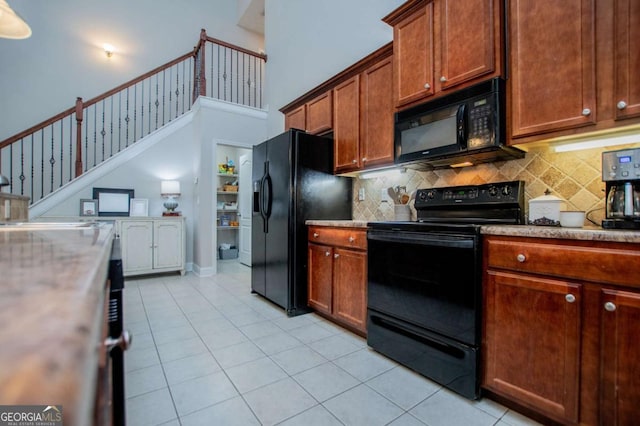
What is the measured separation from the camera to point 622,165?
132 cm

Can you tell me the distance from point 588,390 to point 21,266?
1866mm

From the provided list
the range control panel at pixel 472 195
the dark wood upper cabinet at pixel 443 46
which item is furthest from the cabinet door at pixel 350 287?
the dark wood upper cabinet at pixel 443 46

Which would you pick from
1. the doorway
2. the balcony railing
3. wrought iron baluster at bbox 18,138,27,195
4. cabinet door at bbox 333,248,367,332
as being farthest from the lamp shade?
cabinet door at bbox 333,248,367,332

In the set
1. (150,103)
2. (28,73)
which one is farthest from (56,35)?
(150,103)

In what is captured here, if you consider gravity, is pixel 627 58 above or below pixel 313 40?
below

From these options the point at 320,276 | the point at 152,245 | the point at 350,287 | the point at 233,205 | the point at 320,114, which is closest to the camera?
the point at 350,287

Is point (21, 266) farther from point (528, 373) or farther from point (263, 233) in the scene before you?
point (263, 233)

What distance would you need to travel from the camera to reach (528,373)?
1390 millimetres

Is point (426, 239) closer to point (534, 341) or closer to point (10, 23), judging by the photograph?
Answer: point (534, 341)

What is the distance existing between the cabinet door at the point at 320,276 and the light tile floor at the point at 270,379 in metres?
0.16

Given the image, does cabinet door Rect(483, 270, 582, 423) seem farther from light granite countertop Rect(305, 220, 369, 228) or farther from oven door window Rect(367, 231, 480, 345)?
light granite countertop Rect(305, 220, 369, 228)

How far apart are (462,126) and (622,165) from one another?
75cm

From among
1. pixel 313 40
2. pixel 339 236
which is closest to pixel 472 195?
pixel 339 236

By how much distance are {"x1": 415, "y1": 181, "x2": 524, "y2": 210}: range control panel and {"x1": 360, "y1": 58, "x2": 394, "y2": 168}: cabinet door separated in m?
0.43
